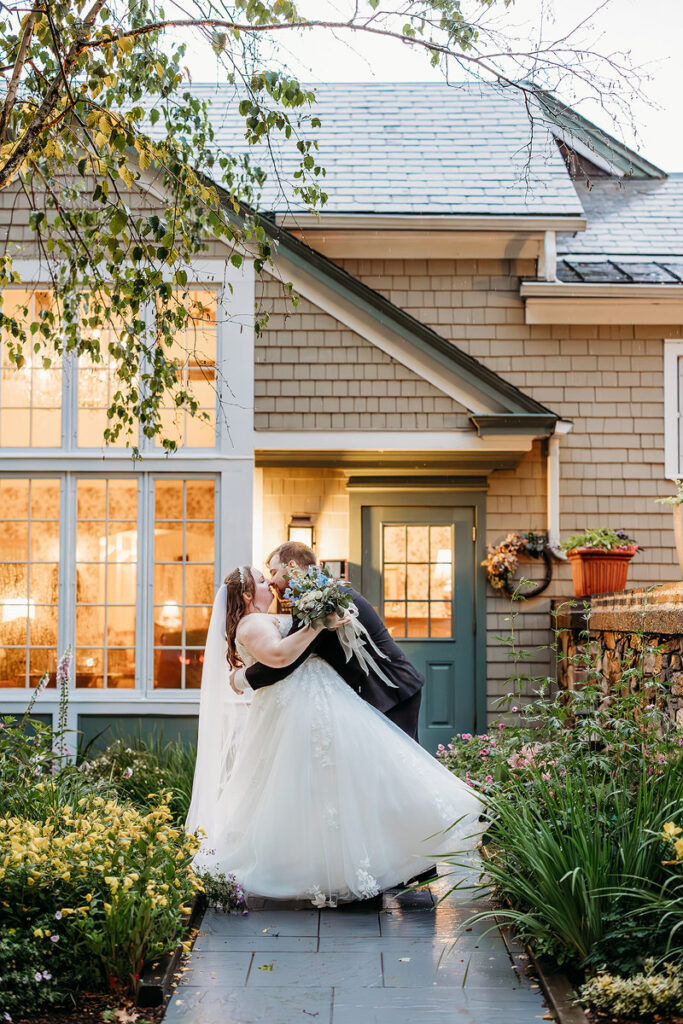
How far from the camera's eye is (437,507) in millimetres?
8805

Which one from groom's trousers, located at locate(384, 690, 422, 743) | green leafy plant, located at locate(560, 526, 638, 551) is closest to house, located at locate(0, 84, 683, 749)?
green leafy plant, located at locate(560, 526, 638, 551)

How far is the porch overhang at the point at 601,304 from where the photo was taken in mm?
8781

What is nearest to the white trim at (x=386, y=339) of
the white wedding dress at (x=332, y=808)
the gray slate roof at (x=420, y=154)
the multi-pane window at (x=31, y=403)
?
the gray slate roof at (x=420, y=154)

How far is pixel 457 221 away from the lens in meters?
8.85

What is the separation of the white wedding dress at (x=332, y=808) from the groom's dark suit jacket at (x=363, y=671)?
0.15m

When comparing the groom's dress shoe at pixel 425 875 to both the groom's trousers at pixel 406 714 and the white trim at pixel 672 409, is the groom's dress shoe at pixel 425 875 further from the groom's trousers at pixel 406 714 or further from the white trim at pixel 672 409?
the white trim at pixel 672 409

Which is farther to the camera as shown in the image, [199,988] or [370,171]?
[370,171]

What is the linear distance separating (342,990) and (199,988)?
1.87 feet

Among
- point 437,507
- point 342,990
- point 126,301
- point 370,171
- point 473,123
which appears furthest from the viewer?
point 473,123

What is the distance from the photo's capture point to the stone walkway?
3.80 metres

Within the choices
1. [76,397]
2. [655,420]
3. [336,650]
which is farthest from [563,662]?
[76,397]

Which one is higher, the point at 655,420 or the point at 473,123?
the point at 473,123

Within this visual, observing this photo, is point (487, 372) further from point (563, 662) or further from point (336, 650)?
point (336, 650)

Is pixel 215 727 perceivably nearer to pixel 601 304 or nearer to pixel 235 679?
pixel 235 679
